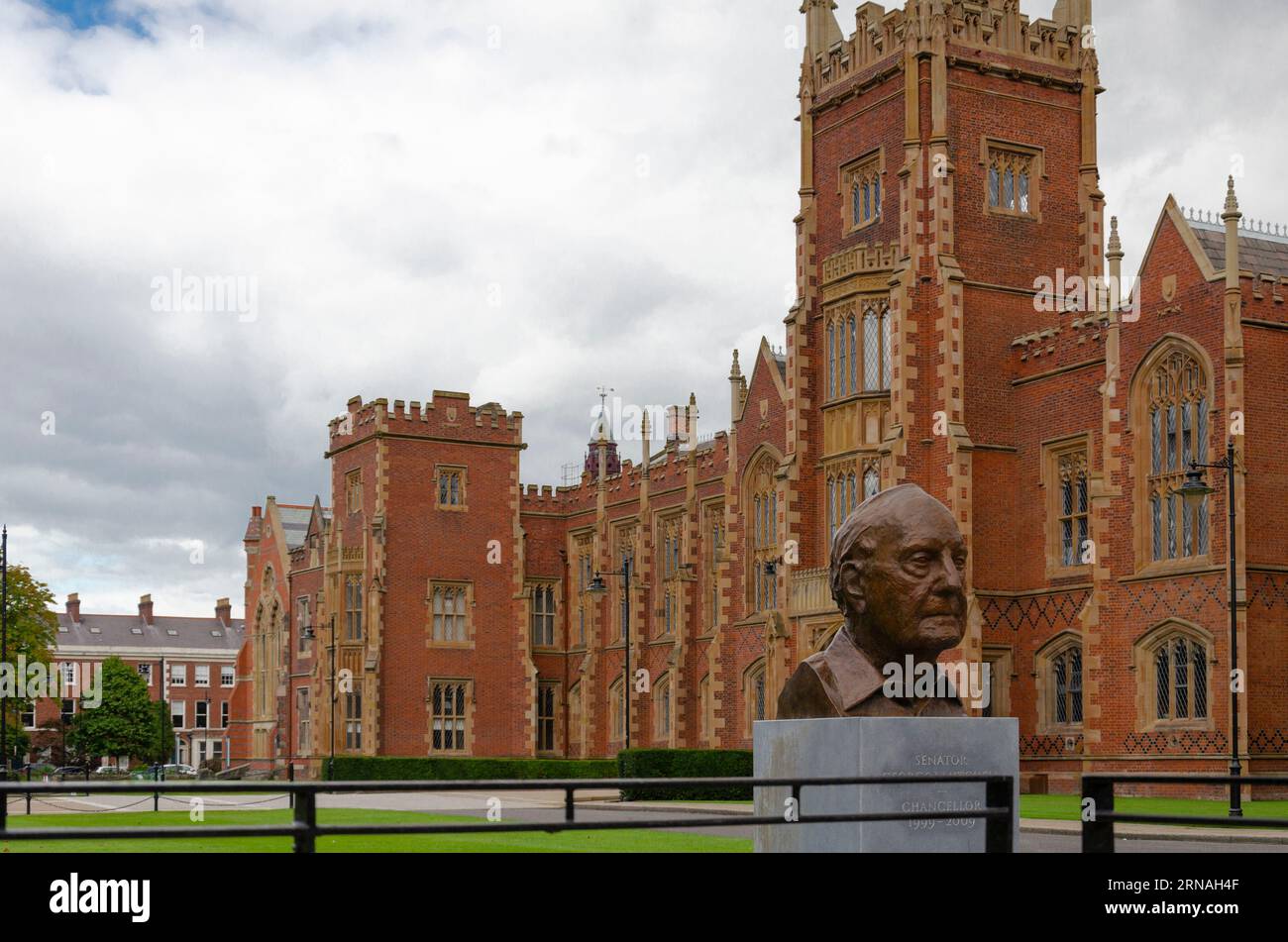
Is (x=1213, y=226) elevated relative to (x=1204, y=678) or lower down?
elevated

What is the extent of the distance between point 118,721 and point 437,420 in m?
45.0

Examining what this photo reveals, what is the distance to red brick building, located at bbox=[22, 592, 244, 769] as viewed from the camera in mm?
105750

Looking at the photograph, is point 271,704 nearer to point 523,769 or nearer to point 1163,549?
point 523,769

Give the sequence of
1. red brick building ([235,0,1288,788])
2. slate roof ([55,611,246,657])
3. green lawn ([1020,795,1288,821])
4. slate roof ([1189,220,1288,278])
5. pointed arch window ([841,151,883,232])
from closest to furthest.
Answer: green lawn ([1020,795,1288,821]), red brick building ([235,0,1288,788]), slate roof ([1189,220,1288,278]), pointed arch window ([841,151,883,232]), slate roof ([55,611,246,657])

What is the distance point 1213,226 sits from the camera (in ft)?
122

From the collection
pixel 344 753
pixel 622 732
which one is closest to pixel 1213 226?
pixel 622 732

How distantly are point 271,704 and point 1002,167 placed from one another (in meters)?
41.1

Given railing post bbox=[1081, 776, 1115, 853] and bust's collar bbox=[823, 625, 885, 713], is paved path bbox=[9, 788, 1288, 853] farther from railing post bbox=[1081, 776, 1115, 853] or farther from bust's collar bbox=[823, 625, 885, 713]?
railing post bbox=[1081, 776, 1115, 853]

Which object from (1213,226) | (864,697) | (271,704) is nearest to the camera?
(864,697)

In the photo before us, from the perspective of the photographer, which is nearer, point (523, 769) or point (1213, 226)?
point (1213, 226)

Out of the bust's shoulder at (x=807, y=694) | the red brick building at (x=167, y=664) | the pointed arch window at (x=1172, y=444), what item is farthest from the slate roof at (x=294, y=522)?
the bust's shoulder at (x=807, y=694)

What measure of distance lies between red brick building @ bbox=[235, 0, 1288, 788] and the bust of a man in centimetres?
2065

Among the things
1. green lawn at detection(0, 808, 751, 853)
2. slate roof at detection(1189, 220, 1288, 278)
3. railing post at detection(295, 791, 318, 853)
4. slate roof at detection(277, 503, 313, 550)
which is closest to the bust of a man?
green lawn at detection(0, 808, 751, 853)

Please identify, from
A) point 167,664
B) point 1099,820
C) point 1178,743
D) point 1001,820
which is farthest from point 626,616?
point 167,664
